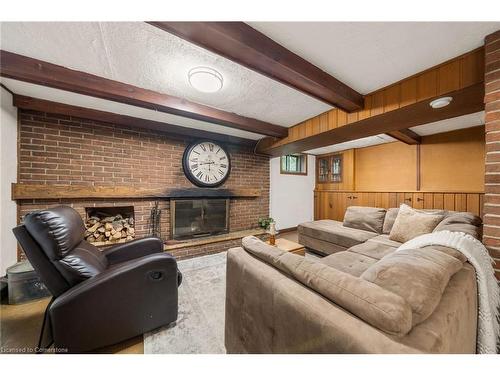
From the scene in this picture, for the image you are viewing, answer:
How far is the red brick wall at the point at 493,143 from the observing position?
1142 millimetres

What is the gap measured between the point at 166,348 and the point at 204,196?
80.9 inches

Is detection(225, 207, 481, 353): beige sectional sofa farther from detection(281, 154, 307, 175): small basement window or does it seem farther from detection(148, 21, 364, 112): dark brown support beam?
detection(281, 154, 307, 175): small basement window

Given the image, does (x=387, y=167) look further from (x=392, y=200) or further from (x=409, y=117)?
(x=409, y=117)

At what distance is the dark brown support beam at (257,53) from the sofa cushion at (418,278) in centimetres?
134

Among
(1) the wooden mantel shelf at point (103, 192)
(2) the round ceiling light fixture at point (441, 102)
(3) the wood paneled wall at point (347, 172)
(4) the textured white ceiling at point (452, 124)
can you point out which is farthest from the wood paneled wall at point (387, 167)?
(1) the wooden mantel shelf at point (103, 192)

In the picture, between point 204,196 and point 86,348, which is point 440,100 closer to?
point 204,196

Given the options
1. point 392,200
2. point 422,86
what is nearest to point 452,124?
point 392,200

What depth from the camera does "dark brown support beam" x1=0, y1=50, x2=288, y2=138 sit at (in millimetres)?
1371

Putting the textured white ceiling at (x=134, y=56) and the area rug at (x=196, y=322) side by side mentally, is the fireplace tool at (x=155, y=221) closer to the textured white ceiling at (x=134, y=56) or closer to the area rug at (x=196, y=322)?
the area rug at (x=196, y=322)

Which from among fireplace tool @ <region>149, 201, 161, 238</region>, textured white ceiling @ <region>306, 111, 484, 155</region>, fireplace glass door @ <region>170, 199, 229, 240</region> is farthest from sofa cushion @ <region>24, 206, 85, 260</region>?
textured white ceiling @ <region>306, 111, 484, 155</region>

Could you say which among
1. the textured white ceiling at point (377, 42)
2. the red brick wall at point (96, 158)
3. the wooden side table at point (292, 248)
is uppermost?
the textured white ceiling at point (377, 42)

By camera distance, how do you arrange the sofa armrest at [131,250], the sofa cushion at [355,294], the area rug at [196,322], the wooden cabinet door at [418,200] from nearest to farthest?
1. the sofa cushion at [355,294]
2. the area rug at [196,322]
3. the sofa armrest at [131,250]
4. the wooden cabinet door at [418,200]

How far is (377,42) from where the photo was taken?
48.0 inches
